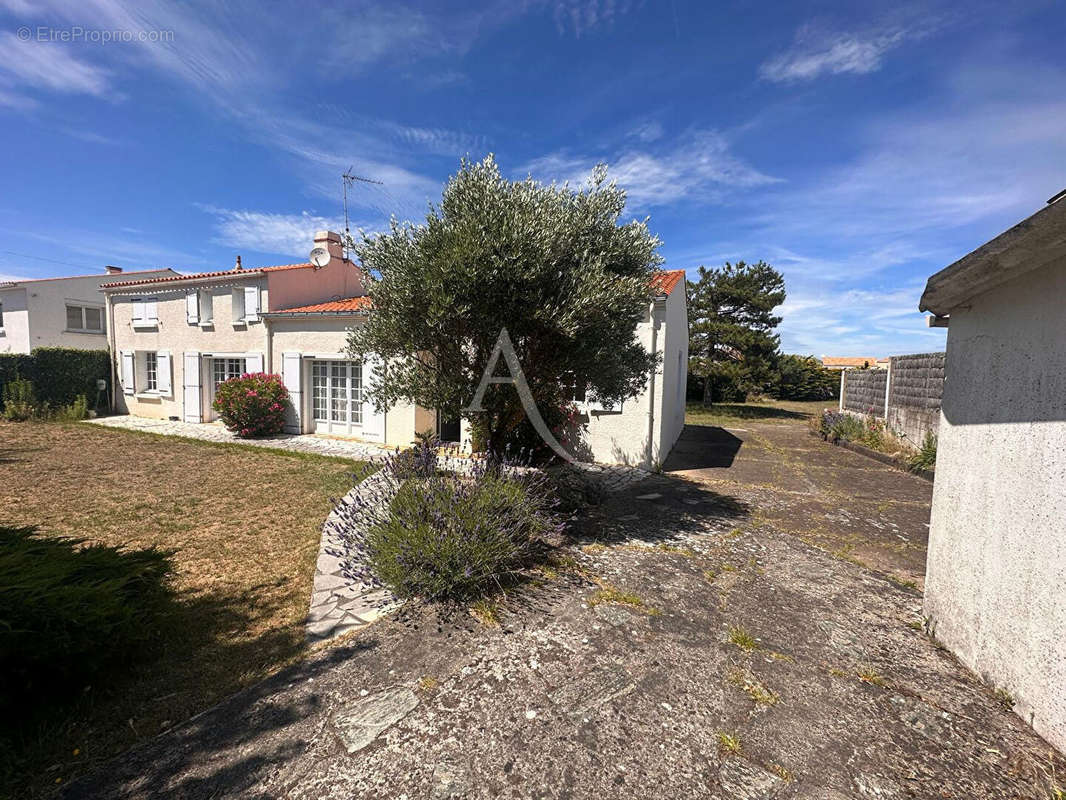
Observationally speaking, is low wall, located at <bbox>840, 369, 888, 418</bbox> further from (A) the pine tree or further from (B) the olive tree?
(B) the olive tree

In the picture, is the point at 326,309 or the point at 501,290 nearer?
the point at 501,290

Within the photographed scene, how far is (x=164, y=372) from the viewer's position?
15.6 m

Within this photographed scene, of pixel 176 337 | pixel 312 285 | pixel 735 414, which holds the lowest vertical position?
pixel 735 414

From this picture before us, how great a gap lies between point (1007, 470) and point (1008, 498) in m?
0.18

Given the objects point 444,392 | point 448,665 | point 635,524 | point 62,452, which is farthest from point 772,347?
point 62,452

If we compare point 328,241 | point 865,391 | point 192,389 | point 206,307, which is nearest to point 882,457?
point 865,391

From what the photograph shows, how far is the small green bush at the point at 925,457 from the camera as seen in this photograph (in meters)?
9.48

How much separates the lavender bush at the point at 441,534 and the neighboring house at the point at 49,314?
22.5 m

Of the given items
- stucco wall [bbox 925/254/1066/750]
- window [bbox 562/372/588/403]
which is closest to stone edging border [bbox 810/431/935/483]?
stucco wall [bbox 925/254/1066/750]

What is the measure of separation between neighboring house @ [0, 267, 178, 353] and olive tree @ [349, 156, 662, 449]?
71.4ft

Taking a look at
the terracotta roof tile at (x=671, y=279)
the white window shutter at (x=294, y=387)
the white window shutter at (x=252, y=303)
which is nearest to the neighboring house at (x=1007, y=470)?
the terracotta roof tile at (x=671, y=279)

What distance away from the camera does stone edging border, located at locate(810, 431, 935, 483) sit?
946 cm

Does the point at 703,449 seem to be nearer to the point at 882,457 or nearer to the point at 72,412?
the point at 882,457

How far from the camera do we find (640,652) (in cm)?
322
